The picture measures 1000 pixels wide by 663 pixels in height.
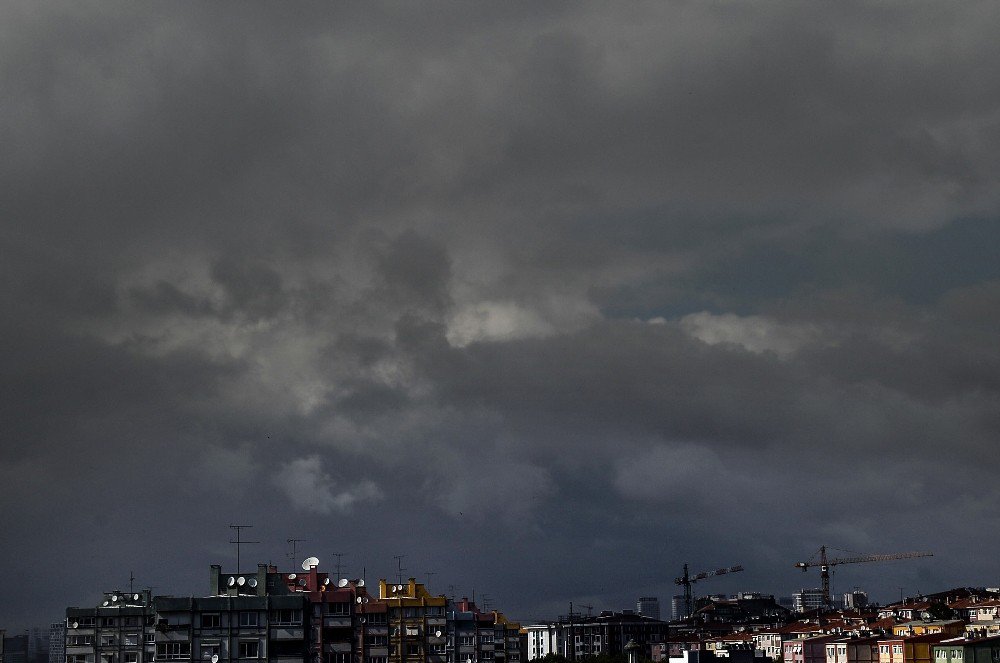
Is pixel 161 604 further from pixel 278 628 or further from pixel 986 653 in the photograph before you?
pixel 986 653

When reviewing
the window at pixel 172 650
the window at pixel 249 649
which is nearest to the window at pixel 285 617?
the window at pixel 249 649

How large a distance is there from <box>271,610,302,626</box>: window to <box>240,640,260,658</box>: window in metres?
3.97

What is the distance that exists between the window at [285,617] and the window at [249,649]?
397 cm

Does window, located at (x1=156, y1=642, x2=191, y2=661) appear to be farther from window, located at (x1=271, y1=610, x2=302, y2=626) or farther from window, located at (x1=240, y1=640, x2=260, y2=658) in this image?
window, located at (x1=271, y1=610, x2=302, y2=626)

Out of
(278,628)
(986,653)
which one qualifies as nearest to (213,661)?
(278,628)

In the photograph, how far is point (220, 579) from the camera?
197750mm

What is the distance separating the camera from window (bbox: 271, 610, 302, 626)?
186m

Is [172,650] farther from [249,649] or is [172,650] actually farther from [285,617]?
[285,617]

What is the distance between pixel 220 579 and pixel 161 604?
1161 centimetres

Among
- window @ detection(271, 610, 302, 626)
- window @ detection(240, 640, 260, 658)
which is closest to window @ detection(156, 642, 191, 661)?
window @ detection(240, 640, 260, 658)

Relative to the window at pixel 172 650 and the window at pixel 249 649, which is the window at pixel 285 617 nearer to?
the window at pixel 249 649

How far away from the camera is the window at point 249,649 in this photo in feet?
607

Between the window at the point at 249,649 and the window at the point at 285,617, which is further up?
the window at the point at 285,617

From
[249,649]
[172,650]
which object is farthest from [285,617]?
[172,650]
